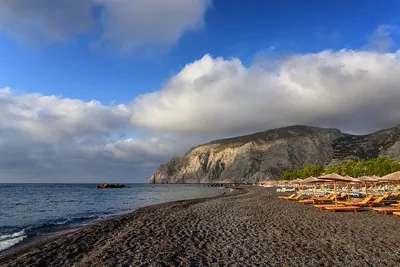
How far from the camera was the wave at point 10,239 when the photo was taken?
14.4 metres

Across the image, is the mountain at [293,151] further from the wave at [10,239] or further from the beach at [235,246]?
the wave at [10,239]

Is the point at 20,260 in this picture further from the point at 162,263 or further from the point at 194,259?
the point at 194,259

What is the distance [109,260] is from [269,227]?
27.2 ft

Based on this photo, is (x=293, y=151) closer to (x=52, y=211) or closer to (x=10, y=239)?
(x=52, y=211)

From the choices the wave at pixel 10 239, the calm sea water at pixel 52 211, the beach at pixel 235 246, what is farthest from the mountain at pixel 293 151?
the wave at pixel 10 239

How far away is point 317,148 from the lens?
17350 centimetres

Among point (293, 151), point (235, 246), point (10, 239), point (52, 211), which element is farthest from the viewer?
point (293, 151)

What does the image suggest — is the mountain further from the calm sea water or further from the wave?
the wave

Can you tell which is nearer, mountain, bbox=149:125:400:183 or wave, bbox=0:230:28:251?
wave, bbox=0:230:28:251

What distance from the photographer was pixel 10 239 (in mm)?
16094

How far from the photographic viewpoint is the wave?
14.4m

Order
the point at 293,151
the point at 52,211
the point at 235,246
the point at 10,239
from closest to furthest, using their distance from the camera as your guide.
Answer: the point at 235,246 → the point at 10,239 → the point at 52,211 → the point at 293,151

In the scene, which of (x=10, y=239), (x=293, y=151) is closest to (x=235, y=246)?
(x=10, y=239)

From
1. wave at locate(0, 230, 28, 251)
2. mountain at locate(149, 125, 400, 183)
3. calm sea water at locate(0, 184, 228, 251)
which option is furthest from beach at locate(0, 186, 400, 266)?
mountain at locate(149, 125, 400, 183)
